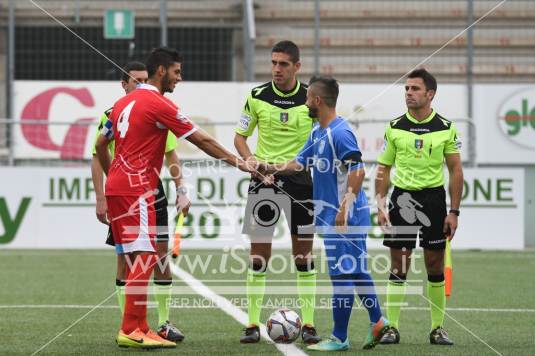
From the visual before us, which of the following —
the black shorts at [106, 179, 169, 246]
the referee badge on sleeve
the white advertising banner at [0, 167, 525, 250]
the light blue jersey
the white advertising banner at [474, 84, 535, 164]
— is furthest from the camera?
the white advertising banner at [474, 84, 535, 164]

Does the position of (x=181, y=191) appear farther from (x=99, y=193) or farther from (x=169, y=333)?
(x=169, y=333)

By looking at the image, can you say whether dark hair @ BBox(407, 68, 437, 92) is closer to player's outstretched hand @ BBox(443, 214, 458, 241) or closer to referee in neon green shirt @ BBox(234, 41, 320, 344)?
referee in neon green shirt @ BBox(234, 41, 320, 344)

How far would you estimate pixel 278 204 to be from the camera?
8.00 m

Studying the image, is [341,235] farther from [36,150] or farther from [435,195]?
[36,150]

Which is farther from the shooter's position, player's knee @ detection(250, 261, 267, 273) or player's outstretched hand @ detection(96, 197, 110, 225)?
player's knee @ detection(250, 261, 267, 273)

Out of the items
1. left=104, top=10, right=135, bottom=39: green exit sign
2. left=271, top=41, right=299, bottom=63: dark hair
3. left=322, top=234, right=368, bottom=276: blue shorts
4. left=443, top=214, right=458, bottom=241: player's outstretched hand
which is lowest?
left=322, top=234, right=368, bottom=276: blue shorts

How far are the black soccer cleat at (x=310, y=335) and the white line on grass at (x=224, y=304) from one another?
21 centimetres

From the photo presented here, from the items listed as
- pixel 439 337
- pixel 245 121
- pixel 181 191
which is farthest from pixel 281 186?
pixel 439 337

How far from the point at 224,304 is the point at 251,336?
245 centimetres

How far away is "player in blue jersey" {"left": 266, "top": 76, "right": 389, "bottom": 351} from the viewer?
7.15m

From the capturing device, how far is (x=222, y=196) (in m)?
17.1

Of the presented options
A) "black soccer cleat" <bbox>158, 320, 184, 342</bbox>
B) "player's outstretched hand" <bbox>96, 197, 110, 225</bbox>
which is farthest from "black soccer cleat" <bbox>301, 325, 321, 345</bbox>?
"player's outstretched hand" <bbox>96, 197, 110, 225</bbox>

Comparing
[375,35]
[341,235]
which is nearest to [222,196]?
[375,35]

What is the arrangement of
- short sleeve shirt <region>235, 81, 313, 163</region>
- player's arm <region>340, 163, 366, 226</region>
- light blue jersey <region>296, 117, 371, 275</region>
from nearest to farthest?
player's arm <region>340, 163, 366, 226</region>, light blue jersey <region>296, 117, 371, 275</region>, short sleeve shirt <region>235, 81, 313, 163</region>
